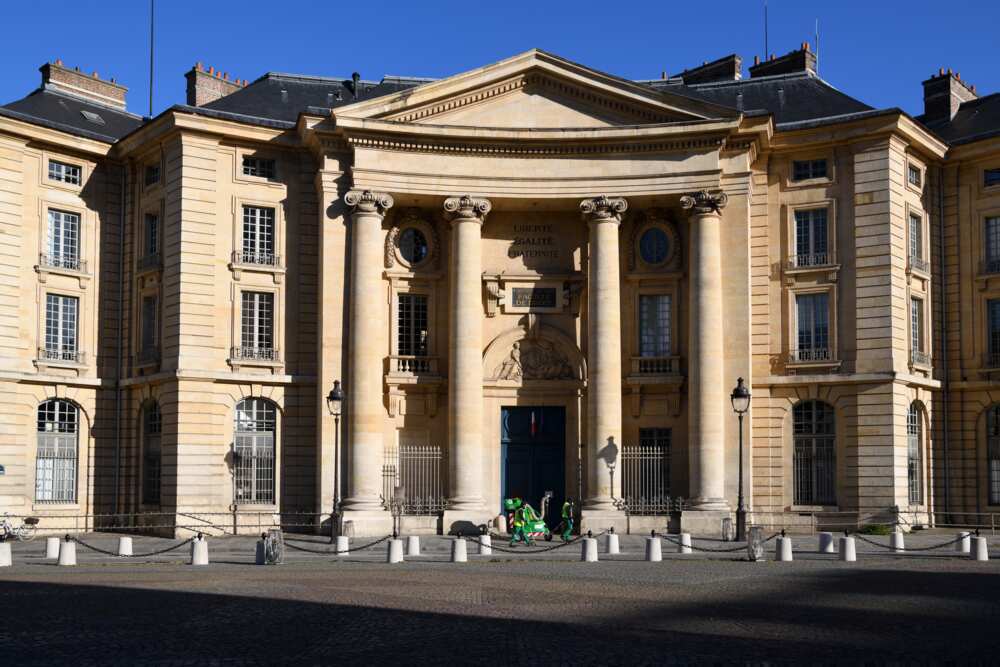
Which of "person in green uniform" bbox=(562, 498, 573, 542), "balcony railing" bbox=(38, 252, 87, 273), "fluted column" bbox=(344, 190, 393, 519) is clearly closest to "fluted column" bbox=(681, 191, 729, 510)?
"person in green uniform" bbox=(562, 498, 573, 542)

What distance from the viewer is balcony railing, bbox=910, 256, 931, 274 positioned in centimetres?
4250

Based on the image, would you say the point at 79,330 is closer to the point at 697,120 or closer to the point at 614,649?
the point at 697,120

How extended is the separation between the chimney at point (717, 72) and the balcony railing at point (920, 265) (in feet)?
32.5

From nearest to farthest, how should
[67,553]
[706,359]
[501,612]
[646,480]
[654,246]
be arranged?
[501,612], [67,553], [706,359], [646,480], [654,246]

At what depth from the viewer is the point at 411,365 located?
42.2 meters

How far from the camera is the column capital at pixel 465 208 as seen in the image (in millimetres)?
40969

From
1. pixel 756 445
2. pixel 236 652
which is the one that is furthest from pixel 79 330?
pixel 236 652

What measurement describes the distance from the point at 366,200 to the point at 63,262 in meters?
10.8

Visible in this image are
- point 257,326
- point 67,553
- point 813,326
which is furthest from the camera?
point 813,326

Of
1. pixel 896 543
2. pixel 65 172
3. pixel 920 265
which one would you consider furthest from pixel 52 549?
pixel 920 265

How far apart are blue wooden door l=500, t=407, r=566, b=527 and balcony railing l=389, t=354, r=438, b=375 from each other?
114 inches

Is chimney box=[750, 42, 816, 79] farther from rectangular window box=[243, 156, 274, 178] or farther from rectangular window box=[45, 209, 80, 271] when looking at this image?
rectangular window box=[45, 209, 80, 271]

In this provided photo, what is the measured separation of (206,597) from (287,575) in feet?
14.7

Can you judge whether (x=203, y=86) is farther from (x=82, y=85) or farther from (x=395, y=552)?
(x=395, y=552)
